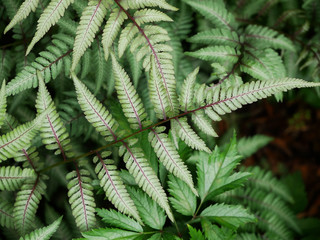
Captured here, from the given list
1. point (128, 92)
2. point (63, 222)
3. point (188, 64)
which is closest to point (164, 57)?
point (128, 92)

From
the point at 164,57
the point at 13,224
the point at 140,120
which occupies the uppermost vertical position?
the point at 164,57

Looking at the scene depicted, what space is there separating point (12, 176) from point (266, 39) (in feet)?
6.95

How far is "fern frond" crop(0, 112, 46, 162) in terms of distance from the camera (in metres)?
1.54

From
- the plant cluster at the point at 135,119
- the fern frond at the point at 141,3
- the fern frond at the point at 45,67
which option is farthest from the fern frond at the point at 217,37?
the fern frond at the point at 45,67

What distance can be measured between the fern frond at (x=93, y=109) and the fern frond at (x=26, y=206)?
1.76ft

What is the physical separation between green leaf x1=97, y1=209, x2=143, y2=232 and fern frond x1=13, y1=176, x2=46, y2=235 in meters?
0.38

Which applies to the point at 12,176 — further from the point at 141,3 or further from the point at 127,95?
the point at 141,3

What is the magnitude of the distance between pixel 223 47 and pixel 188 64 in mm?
464

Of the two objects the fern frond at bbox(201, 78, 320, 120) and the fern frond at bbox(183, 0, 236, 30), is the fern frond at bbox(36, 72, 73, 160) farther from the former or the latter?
the fern frond at bbox(183, 0, 236, 30)

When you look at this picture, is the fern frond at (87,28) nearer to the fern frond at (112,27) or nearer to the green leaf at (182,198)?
the fern frond at (112,27)

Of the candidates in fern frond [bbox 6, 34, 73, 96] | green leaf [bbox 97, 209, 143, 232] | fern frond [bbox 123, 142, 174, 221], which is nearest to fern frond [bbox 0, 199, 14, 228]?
green leaf [bbox 97, 209, 143, 232]

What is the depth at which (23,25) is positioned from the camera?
7.49 ft

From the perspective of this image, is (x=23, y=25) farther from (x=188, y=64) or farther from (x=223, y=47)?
(x=223, y=47)

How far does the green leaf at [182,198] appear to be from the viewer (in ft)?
6.14
